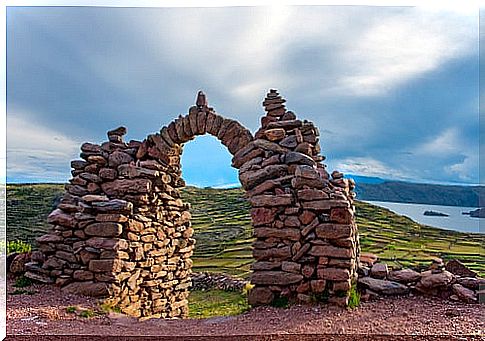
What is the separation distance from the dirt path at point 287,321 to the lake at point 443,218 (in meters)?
1.02

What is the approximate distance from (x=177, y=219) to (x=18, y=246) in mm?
1940

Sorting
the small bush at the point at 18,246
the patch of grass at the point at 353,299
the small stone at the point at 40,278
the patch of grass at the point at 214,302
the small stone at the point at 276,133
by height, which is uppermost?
the small stone at the point at 276,133

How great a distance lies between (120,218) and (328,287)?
2226mm

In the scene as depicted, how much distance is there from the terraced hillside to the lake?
0.26 ft

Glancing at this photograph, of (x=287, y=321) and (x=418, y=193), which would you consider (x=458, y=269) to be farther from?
(x=287, y=321)

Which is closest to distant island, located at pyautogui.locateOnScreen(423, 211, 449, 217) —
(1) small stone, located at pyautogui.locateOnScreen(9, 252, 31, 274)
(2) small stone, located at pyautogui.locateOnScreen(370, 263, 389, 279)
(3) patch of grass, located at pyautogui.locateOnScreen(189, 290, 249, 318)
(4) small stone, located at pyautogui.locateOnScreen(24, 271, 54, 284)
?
(2) small stone, located at pyautogui.locateOnScreen(370, 263, 389, 279)

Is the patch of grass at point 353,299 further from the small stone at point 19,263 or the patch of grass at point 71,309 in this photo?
the small stone at point 19,263

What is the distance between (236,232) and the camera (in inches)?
272

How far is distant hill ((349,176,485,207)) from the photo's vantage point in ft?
17.3

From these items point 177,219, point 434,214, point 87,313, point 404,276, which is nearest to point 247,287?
point 177,219

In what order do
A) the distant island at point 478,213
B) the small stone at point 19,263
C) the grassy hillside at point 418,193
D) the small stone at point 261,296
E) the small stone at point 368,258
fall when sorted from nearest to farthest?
1. the small stone at point 261,296
2. the distant island at point 478,213
3. the grassy hillside at point 418,193
4. the small stone at point 368,258
5. the small stone at point 19,263

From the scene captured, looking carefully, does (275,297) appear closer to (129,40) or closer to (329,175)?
(329,175)

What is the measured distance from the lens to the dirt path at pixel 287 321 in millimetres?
3973

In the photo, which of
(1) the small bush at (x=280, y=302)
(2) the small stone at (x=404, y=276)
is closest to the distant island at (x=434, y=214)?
(2) the small stone at (x=404, y=276)
